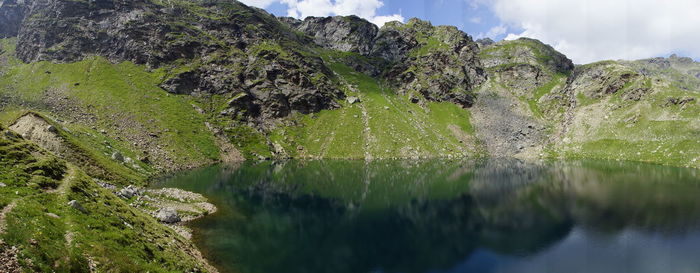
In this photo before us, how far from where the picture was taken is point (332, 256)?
140 feet

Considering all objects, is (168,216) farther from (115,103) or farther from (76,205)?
(115,103)

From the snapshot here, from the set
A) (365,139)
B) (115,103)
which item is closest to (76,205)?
(115,103)

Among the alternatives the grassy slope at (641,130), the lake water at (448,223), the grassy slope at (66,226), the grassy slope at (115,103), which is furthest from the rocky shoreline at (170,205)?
the grassy slope at (641,130)

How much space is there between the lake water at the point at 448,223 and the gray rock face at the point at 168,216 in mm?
3185

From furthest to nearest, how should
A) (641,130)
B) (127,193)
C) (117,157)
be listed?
(641,130) < (117,157) < (127,193)

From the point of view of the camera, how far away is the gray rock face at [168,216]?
1956 inches

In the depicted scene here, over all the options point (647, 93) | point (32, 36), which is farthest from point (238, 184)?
point (647, 93)

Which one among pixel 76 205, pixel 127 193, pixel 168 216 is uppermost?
pixel 76 205

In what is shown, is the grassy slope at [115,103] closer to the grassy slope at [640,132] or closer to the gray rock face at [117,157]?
the gray rock face at [117,157]

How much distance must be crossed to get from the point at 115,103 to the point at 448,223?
149264 millimetres

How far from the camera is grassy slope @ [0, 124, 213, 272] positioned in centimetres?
1975

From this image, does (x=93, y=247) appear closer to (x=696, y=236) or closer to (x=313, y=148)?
(x=696, y=236)

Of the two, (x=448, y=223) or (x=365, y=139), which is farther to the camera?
(x=365, y=139)

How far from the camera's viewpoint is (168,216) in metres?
50.2
